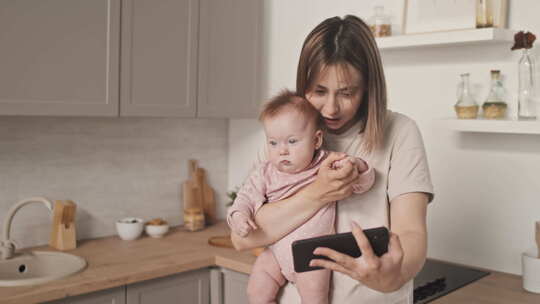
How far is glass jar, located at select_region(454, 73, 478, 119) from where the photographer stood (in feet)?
7.52

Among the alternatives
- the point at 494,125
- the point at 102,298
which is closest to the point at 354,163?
the point at 494,125

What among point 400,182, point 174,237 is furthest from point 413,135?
point 174,237

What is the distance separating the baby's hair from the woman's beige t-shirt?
12 centimetres

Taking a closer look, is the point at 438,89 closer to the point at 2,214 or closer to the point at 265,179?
the point at 265,179

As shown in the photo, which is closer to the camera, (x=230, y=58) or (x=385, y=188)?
(x=385, y=188)

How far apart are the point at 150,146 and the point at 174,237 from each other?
50cm

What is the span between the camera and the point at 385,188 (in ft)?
4.51

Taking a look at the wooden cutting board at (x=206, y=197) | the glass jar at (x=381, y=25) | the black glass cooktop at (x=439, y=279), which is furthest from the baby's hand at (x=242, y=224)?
the wooden cutting board at (x=206, y=197)

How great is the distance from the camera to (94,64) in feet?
7.88

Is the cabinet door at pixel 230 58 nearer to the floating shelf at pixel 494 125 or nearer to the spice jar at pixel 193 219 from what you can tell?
the spice jar at pixel 193 219

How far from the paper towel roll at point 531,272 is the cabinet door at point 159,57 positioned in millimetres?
1568

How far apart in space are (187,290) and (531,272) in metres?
1.35

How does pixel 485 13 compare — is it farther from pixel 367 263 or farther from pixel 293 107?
pixel 367 263

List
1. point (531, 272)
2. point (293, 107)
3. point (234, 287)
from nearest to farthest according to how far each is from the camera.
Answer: point (293, 107), point (531, 272), point (234, 287)
